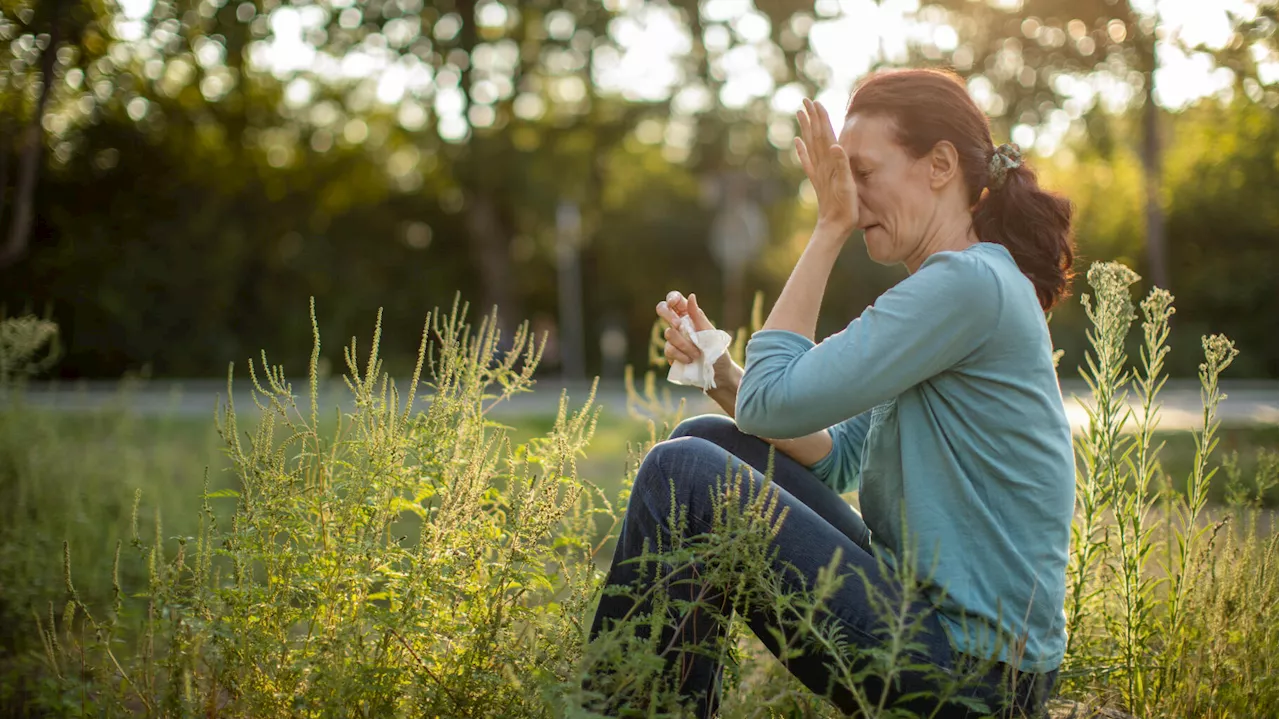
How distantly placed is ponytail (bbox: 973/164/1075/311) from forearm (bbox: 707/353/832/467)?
621 mm

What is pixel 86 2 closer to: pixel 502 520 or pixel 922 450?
pixel 502 520

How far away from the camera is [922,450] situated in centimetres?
215

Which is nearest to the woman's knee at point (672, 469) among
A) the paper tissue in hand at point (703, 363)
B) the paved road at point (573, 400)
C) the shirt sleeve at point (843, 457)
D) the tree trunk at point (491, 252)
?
the paper tissue in hand at point (703, 363)

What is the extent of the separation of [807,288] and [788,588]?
640 millimetres

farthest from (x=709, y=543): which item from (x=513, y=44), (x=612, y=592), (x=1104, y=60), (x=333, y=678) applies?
(x=513, y=44)

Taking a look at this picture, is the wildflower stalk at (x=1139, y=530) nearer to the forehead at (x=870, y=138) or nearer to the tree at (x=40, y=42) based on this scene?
the forehead at (x=870, y=138)

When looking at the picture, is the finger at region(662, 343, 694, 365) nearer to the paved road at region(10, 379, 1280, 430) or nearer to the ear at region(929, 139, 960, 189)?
the ear at region(929, 139, 960, 189)

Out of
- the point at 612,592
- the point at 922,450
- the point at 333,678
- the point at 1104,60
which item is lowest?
the point at 333,678

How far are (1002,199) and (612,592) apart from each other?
1.20 meters

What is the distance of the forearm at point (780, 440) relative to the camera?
2572 millimetres

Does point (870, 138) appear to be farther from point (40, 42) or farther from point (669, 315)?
point (40, 42)

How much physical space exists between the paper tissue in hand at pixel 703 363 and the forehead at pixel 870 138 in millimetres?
→ 517

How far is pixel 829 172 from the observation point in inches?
90.1

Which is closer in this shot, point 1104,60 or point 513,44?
point 1104,60
